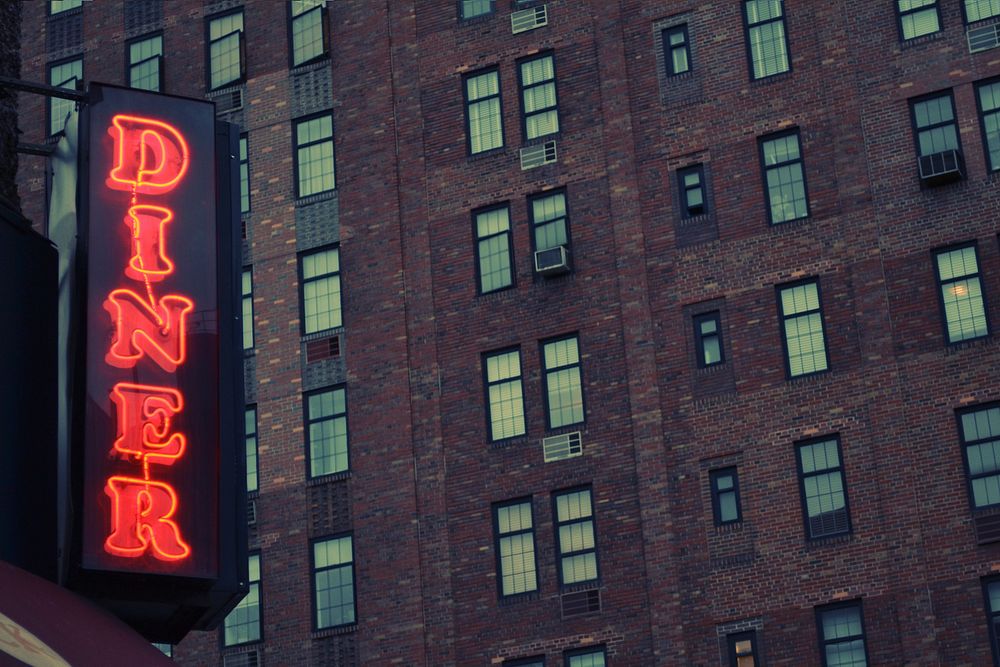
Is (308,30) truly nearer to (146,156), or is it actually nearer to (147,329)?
(146,156)

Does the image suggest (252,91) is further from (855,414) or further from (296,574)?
(855,414)

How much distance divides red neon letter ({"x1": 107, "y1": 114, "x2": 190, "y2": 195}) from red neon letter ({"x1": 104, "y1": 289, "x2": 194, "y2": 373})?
1382 mm

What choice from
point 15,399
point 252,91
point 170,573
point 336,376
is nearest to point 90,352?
point 15,399

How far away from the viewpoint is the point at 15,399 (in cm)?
2016

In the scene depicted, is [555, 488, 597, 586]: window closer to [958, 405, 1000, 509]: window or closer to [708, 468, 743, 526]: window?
[708, 468, 743, 526]: window

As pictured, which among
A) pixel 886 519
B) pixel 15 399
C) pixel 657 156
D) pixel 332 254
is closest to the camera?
pixel 15 399

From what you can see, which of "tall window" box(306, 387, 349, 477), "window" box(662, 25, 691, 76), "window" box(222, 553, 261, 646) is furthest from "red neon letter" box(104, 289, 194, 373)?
"window" box(662, 25, 691, 76)

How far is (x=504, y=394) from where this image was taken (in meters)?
44.5

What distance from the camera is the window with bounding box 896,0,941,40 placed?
42.7 metres

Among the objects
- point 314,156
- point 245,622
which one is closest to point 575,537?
point 245,622

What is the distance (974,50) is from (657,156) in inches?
294

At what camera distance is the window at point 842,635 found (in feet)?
130

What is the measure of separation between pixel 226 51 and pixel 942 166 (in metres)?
19.9

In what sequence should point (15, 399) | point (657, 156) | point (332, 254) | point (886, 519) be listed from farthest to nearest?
point (332, 254)
point (657, 156)
point (886, 519)
point (15, 399)
